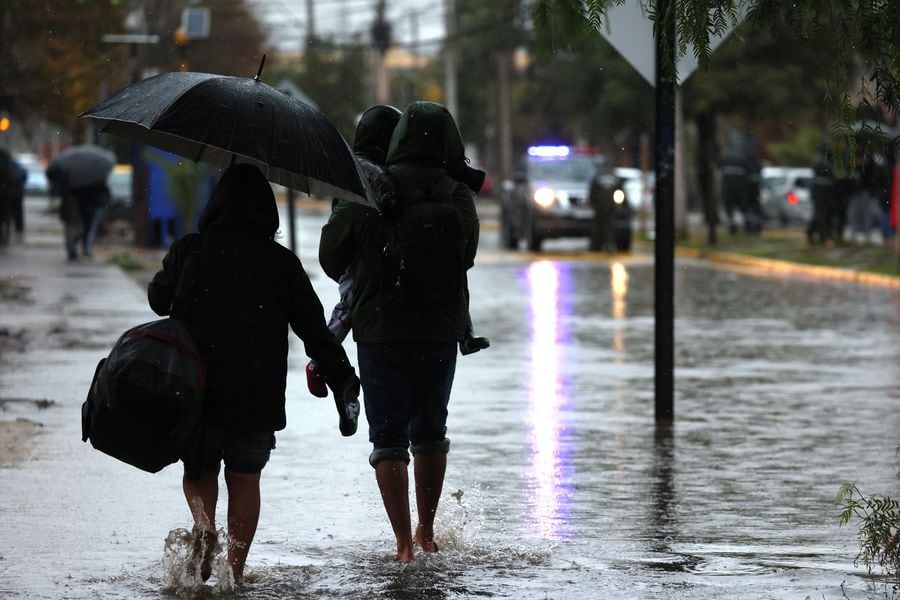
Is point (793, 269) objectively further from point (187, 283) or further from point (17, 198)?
point (187, 283)

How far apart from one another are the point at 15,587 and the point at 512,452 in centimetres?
420

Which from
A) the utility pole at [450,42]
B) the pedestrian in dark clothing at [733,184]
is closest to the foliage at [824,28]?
the pedestrian in dark clothing at [733,184]

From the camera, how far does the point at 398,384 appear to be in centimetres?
687

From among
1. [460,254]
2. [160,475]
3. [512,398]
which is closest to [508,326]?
[512,398]

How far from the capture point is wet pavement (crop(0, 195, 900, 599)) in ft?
22.1

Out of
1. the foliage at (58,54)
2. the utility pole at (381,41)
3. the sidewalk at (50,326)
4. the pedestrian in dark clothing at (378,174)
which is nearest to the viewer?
the pedestrian in dark clothing at (378,174)

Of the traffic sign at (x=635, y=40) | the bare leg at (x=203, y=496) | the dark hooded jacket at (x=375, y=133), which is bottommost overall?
the bare leg at (x=203, y=496)

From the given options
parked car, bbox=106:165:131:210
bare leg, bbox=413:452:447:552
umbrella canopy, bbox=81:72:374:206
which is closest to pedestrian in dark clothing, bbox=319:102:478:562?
bare leg, bbox=413:452:447:552

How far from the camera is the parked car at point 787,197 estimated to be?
44.5 meters

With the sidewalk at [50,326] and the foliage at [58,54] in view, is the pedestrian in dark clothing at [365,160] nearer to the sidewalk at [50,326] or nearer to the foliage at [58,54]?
the sidewalk at [50,326]

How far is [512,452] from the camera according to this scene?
10.3 meters

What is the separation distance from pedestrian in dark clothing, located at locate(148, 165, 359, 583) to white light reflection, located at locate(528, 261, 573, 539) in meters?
1.72

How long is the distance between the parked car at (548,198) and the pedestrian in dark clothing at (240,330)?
93.9 feet

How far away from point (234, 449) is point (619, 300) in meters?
16.6
